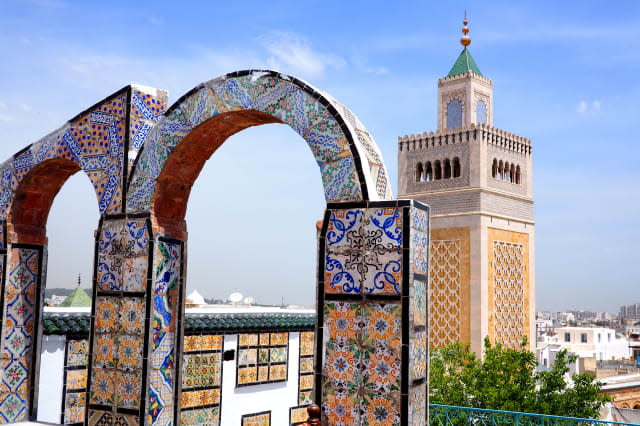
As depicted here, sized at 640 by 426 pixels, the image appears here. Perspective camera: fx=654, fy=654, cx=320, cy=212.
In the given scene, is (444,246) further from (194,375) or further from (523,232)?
(194,375)

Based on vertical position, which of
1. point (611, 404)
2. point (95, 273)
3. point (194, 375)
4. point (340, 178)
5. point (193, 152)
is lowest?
point (611, 404)

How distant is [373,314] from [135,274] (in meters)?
1.67

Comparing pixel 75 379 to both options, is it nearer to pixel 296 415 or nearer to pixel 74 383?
pixel 74 383

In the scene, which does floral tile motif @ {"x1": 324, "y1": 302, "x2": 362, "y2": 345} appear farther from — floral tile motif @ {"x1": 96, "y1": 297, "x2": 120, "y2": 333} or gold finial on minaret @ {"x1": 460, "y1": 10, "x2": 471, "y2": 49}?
gold finial on minaret @ {"x1": 460, "y1": 10, "x2": 471, "y2": 49}

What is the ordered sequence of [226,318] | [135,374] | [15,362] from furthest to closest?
[226,318], [15,362], [135,374]

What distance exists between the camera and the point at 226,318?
22.0 feet

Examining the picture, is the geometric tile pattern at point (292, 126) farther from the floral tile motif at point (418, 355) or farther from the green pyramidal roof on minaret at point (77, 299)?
the green pyramidal roof on minaret at point (77, 299)

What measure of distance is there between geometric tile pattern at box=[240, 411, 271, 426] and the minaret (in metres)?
9.08

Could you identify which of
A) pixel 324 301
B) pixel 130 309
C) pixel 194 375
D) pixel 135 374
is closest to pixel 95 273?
pixel 130 309

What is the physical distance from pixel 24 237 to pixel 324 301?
2.82 meters

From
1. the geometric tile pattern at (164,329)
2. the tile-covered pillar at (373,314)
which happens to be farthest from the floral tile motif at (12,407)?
the tile-covered pillar at (373,314)

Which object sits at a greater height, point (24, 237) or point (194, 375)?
point (24, 237)

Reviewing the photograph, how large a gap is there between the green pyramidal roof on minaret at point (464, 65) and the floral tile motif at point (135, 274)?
45.7ft

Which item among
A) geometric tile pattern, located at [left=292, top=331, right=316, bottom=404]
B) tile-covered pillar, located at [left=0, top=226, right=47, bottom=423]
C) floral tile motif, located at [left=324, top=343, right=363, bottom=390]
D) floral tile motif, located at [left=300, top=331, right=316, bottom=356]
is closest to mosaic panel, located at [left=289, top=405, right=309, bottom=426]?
geometric tile pattern, located at [left=292, top=331, right=316, bottom=404]
